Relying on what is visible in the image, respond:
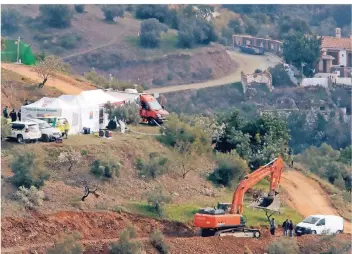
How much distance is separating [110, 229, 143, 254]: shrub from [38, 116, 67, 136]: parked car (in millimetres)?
7756

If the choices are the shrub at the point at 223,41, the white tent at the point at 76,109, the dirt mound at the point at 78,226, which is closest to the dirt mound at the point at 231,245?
the dirt mound at the point at 78,226

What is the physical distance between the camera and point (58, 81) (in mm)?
56938

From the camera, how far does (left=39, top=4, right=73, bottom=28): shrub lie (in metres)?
93.4

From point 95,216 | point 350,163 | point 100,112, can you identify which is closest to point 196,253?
point 95,216

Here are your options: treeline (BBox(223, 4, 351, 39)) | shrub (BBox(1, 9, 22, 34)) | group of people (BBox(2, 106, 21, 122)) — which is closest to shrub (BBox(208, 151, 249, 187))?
group of people (BBox(2, 106, 21, 122))

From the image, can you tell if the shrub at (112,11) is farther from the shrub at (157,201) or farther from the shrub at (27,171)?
the shrub at (27,171)

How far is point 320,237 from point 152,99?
12.0 metres

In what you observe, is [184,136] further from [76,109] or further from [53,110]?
[53,110]

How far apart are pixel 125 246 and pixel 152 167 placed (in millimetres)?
7737

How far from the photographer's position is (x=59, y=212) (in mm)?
41156

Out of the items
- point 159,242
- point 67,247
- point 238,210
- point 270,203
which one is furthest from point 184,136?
point 67,247

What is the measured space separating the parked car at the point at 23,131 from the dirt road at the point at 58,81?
30.4 feet

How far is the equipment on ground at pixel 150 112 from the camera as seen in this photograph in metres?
53.1

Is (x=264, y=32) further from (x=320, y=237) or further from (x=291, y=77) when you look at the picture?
(x=320, y=237)
